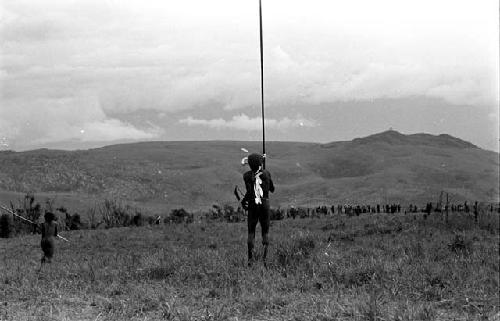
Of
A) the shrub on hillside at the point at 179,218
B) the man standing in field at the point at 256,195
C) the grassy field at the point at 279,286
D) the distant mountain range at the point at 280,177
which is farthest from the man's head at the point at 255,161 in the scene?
the distant mountain range at the point at 280,177

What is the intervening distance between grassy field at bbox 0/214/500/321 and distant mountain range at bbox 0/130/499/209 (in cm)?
2857

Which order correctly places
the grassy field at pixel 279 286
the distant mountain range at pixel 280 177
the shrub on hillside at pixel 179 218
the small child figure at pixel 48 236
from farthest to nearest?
the distant mountain range at pixel 280 177 < the shrub on hillside at pixel 179 218 < the small child figure at pixel 48 236 < the grassy field at pixel 279 286

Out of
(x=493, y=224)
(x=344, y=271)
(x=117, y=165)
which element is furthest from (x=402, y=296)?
(x=117, y=165)

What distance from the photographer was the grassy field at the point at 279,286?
797 centimetres

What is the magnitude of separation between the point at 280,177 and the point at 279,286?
2048 inches

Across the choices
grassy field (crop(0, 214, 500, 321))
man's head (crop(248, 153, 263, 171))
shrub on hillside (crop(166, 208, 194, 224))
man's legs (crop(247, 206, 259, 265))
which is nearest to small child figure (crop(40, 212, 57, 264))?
grassy field (crop(0, 214, 500, 321))

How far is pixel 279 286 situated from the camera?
369 inches

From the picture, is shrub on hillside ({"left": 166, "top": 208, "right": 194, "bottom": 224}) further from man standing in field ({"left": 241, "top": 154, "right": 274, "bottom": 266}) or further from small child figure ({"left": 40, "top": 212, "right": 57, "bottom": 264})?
man standing in field ({"left": 241, "top": 154, "right": 274, "bottom": 266})

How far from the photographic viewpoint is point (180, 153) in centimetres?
7988

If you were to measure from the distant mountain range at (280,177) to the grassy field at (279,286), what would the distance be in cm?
2857

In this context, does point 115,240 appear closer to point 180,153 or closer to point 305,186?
point 305,186

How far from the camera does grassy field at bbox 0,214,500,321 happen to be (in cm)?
797

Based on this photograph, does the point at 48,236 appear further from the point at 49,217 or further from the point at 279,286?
the point at 279,286

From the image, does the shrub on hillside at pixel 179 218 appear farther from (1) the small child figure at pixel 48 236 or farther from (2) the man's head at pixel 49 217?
(2) the man's head at pixel 49 217
